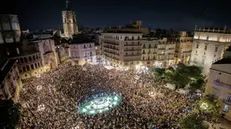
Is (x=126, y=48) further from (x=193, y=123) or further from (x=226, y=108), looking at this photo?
(x=193, y=123)

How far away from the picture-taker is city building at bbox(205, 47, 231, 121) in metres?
21.8

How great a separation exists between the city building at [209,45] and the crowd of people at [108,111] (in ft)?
59.8

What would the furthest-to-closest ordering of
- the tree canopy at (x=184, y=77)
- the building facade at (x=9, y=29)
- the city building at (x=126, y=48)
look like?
the city building at (x=126, y=48)
the building facade at (x=9, y=29)
the tree canopy at (x=184, y=77)

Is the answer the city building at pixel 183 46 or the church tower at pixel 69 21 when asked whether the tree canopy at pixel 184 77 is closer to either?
→ the city building at pixel 183 46

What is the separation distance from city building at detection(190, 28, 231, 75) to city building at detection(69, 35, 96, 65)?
37.8 metres

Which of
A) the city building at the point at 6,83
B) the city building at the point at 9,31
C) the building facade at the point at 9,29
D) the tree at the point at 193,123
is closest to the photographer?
the tree at the point at 193,123

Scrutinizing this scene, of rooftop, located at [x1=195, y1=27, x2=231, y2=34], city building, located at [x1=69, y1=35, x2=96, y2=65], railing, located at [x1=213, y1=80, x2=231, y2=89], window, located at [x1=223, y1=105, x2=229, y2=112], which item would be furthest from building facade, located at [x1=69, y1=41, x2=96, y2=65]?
window, located at [x1=223, y1=105, x2=229, y2=112]

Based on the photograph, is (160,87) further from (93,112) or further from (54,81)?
(54,81)

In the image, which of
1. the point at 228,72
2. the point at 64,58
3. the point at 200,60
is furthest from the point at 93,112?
the point at 64,58

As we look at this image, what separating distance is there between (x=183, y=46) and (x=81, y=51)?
40.3 metres

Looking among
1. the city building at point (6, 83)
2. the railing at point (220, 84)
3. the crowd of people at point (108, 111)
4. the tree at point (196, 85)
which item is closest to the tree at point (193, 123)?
the crowd of people at point (108, 111)

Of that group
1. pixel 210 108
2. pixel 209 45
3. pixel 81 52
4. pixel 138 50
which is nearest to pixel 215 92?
pixel 210 108

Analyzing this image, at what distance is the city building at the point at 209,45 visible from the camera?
35812 mm

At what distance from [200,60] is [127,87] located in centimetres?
2595
